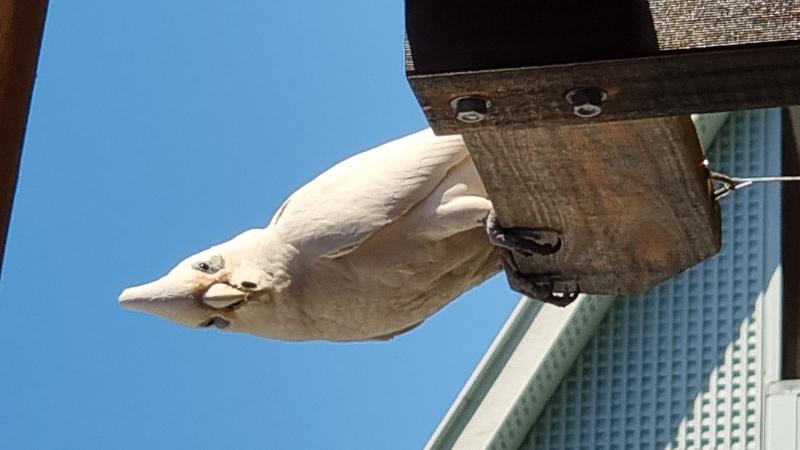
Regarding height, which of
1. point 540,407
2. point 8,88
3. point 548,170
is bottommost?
point 540,407

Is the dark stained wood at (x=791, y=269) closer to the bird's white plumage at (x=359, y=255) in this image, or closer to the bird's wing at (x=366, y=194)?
the bird's white plumage at (x=359, y=255)

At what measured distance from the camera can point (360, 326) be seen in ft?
12.3

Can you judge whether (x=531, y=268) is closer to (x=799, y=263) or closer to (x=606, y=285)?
(x=606, y=285)

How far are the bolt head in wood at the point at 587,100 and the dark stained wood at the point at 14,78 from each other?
37.6 inches

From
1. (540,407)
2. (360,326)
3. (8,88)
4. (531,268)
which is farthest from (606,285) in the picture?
(540,407)

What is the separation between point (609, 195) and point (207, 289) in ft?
4.00

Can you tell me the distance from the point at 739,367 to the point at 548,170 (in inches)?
192

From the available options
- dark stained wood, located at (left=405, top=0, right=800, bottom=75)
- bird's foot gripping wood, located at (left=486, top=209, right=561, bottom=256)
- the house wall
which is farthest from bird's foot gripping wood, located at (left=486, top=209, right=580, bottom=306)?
the house wall

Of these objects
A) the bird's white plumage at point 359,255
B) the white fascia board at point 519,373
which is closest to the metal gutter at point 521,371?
the white fascia board at point 519,373

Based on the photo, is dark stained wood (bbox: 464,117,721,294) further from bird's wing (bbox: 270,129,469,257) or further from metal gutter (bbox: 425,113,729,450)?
metal gutter (bbox: 425,113,729,450)

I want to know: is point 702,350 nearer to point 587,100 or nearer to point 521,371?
point 521,371

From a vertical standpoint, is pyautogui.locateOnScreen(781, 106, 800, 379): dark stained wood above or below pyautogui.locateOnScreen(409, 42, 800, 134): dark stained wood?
below

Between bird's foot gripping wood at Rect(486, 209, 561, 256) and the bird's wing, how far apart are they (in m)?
0.36

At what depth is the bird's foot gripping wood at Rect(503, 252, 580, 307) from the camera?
11.1 feet
